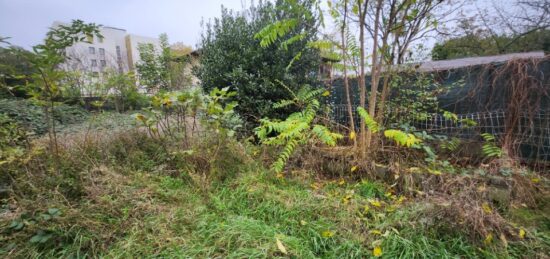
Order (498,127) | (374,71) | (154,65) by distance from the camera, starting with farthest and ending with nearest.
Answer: (154,65) < (498,127) < (374,71)

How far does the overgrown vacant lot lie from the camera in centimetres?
174

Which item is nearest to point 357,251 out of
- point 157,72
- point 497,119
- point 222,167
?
point 222,167

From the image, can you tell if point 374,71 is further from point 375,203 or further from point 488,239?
point 488,239

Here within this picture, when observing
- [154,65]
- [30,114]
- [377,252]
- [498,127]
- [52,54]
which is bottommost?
[377,252]

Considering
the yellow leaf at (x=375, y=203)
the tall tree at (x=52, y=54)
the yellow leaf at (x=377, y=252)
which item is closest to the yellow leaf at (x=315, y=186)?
the yellow leaf at (x=375, y=203)

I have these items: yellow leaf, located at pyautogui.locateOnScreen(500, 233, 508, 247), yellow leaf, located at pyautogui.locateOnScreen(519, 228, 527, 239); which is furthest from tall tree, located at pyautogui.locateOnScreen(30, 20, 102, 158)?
yellow leaf, located at pyautogui.locateOnScreen(519, 228, 527, 239)

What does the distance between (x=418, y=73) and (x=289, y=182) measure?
2916mm

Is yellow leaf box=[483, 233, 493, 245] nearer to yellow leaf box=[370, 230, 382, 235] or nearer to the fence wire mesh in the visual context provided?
yellow leaf box=[370, 230, 382, 235]

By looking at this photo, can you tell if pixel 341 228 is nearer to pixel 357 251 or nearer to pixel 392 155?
pixel 357 251

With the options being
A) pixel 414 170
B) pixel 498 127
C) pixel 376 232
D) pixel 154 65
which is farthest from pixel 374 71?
pixel 154 65

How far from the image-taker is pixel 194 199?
2.43 m

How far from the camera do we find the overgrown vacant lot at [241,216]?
1.74m

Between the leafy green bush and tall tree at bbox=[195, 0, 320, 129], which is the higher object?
tall tree at bbox=[195, 0, 320, 129]

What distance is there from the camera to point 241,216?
2152mm
